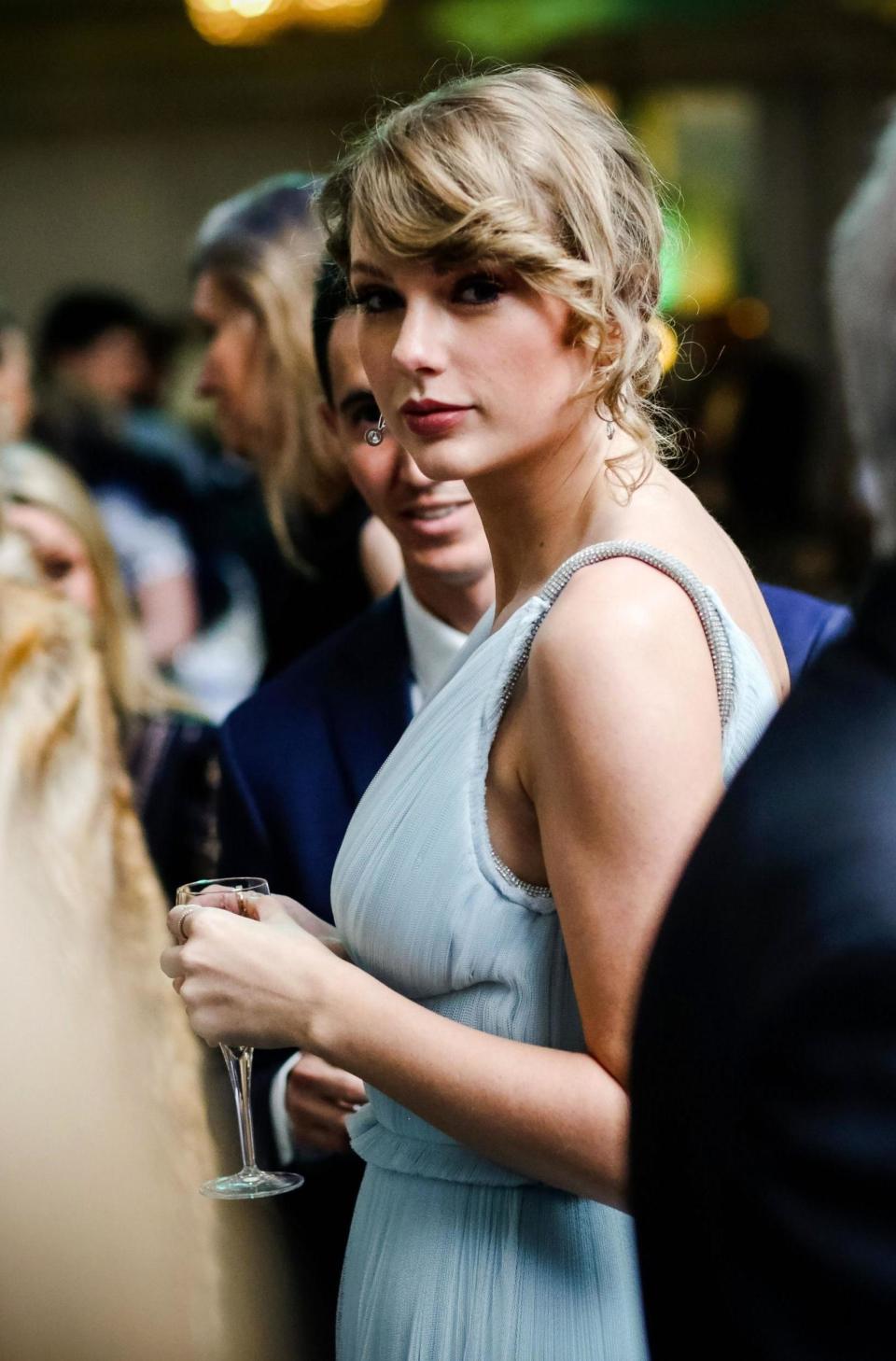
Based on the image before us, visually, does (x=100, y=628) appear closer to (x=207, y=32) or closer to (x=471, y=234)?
(x=471, y=234)

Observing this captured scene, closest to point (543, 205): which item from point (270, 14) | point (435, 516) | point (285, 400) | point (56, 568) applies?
point (435, 516)

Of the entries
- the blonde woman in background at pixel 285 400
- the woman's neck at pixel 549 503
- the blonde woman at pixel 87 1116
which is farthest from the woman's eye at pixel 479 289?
the blonde woman in background at pixel 285 400

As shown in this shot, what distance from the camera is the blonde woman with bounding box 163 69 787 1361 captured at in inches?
45.9

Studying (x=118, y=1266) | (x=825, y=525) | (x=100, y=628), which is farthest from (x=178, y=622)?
(x=825, y=525)

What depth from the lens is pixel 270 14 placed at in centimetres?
839

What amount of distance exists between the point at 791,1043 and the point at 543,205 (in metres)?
0.77

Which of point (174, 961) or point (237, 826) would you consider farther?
point (237, 826)

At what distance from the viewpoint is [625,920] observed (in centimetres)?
113

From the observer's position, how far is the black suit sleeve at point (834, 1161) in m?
0.77

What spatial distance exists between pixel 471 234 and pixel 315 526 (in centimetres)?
159

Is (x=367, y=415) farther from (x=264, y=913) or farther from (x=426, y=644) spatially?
(x=264, y=913)

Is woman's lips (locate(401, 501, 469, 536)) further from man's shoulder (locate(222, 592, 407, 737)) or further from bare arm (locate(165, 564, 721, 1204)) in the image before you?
bare arm (locate(165, 564, 721, 1204))

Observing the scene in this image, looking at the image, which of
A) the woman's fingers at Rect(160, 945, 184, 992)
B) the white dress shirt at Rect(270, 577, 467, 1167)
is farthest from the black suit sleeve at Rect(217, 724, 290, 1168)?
the woman's fingers at Rect(160, 945, 184, 992)

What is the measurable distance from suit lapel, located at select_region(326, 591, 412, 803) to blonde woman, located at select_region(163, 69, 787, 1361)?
0.51 meters
